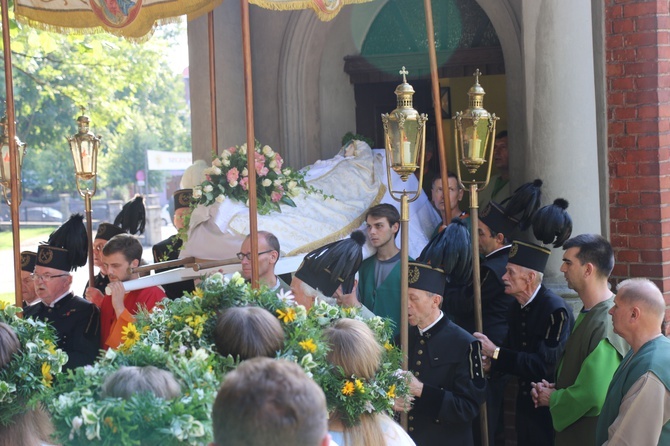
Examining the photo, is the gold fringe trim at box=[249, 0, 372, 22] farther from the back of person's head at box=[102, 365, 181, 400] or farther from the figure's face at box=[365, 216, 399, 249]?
the back of person's head at box=[102, 365, 181, 400]

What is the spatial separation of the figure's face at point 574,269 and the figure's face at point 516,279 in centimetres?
45

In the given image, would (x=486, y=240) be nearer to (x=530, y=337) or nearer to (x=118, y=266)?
(x=530, y=337)

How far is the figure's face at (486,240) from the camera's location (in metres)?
6.45

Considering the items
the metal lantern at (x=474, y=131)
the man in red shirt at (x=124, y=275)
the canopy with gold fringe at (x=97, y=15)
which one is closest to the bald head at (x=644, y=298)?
the metal lantern at (x=474, y=131)

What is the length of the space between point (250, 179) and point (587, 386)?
2064mm

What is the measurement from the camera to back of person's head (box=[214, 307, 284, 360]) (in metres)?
3.42

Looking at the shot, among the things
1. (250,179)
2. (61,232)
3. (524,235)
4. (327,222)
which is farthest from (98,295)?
(524,235)

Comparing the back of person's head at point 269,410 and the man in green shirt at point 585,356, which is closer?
the back of person's head at point 269,410

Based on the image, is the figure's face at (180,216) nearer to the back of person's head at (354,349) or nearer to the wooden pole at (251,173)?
the wooden pole at (251,173)

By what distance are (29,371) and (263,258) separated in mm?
2461

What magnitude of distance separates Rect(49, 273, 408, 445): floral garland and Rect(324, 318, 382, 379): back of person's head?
0.04 m

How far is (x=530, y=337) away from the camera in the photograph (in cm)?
558

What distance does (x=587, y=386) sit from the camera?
15.7ft

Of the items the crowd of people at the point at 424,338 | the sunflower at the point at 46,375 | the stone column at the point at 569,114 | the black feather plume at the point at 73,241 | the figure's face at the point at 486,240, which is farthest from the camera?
the black feather plume at the point at 73,241
